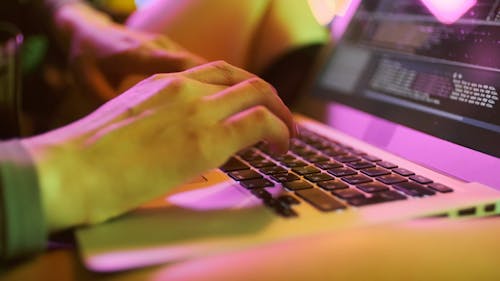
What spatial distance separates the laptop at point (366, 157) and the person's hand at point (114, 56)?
0.60 feet

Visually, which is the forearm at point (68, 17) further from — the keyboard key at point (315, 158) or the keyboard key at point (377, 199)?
the keyboard key at point (377, 199)

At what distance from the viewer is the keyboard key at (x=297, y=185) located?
1.53 feet

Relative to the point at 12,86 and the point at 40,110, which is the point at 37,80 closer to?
the point at 40,110

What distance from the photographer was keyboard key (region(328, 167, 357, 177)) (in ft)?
1.68

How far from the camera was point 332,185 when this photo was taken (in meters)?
0.47

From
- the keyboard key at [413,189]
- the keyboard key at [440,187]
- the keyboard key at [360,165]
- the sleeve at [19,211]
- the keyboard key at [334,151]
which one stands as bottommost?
the sleeve at [19,211]

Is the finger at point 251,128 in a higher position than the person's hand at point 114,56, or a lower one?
higher

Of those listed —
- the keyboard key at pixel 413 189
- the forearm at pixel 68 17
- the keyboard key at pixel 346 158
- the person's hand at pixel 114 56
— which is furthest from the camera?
the forearm at pixel 68 17

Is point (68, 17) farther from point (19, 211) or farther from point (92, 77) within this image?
point (19, 211)

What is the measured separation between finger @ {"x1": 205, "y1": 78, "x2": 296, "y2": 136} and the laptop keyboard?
63 mm

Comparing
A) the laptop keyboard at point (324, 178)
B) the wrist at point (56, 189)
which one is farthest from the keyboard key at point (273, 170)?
the wrist at point (56, 189)

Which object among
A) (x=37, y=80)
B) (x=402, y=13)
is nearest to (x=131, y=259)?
(x=402, y=13)

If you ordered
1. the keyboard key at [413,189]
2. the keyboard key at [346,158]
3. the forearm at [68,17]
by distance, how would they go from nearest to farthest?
the keyboard key at [413,189], the keyboard key at [346,158], the forearm at [68,17]

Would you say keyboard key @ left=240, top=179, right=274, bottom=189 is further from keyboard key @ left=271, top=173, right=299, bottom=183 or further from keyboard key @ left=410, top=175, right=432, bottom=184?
keyboard key @ left=410, top=175, right=432, bottom=184
